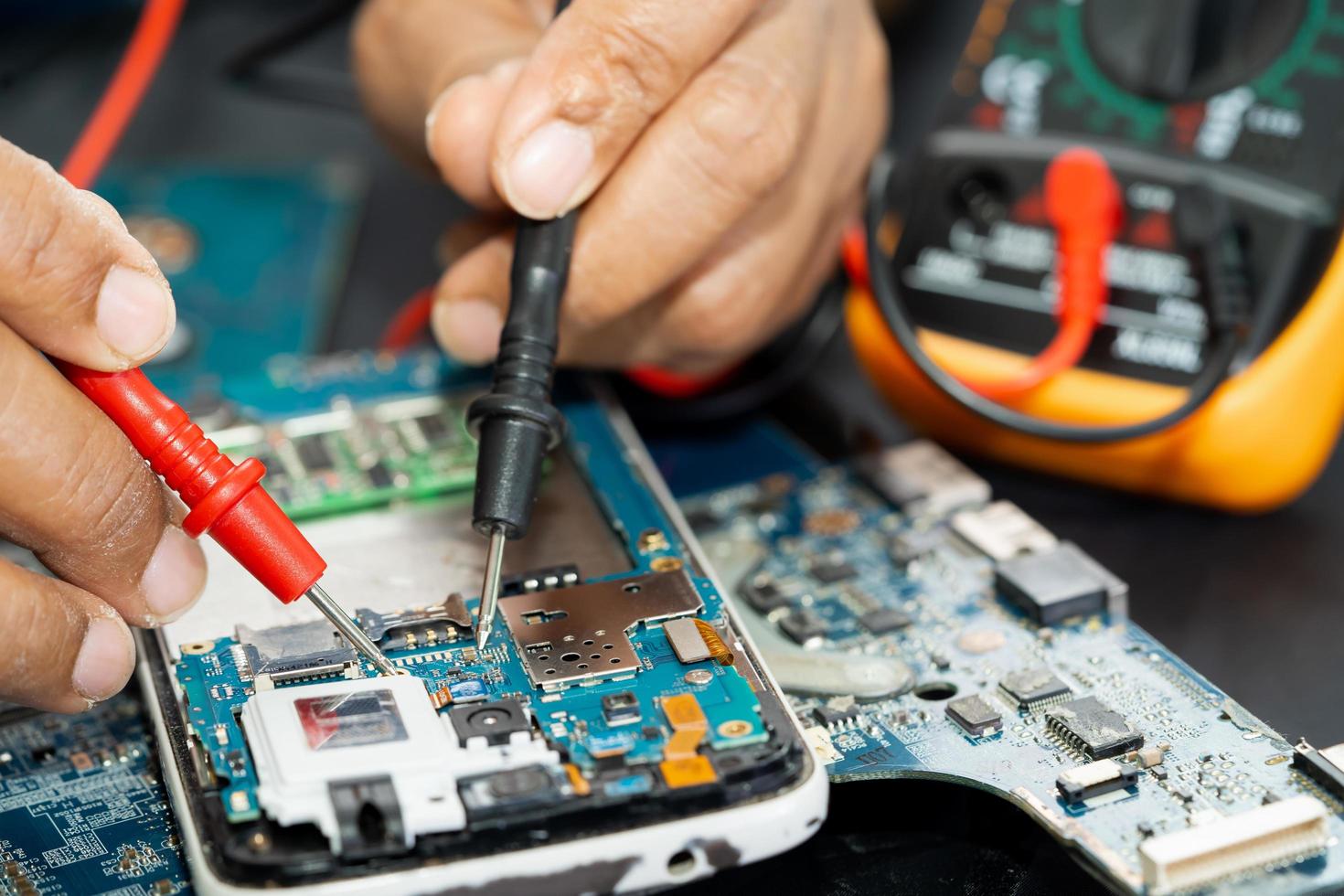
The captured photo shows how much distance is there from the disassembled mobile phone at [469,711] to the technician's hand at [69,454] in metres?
0.08

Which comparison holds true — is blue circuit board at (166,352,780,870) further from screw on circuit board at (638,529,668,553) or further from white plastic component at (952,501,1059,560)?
white plastic component at (952,501,1059,560)

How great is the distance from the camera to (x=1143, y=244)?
1692 millimetres

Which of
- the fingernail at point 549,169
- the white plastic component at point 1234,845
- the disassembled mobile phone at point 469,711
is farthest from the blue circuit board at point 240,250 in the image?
the white plastic component at point 1234,845

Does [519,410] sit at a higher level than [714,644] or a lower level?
higher

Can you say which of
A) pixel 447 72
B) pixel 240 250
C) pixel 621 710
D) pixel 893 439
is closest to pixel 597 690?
pixel 621 710

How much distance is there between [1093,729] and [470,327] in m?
0.80

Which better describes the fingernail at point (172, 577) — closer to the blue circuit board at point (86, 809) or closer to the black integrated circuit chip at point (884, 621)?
the blue circuit board at point (86, 809)

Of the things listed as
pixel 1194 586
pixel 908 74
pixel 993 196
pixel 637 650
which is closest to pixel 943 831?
pixel 637 650

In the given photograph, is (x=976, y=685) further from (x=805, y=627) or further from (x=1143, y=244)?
(x=1143, y=244)

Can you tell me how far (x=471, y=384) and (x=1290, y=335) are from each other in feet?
3.15

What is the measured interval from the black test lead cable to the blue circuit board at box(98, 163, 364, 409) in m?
0.65

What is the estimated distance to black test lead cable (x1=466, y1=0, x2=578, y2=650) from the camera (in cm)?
127

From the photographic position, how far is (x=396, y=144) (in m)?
2.06

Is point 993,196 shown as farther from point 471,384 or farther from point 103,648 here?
point 103,648
